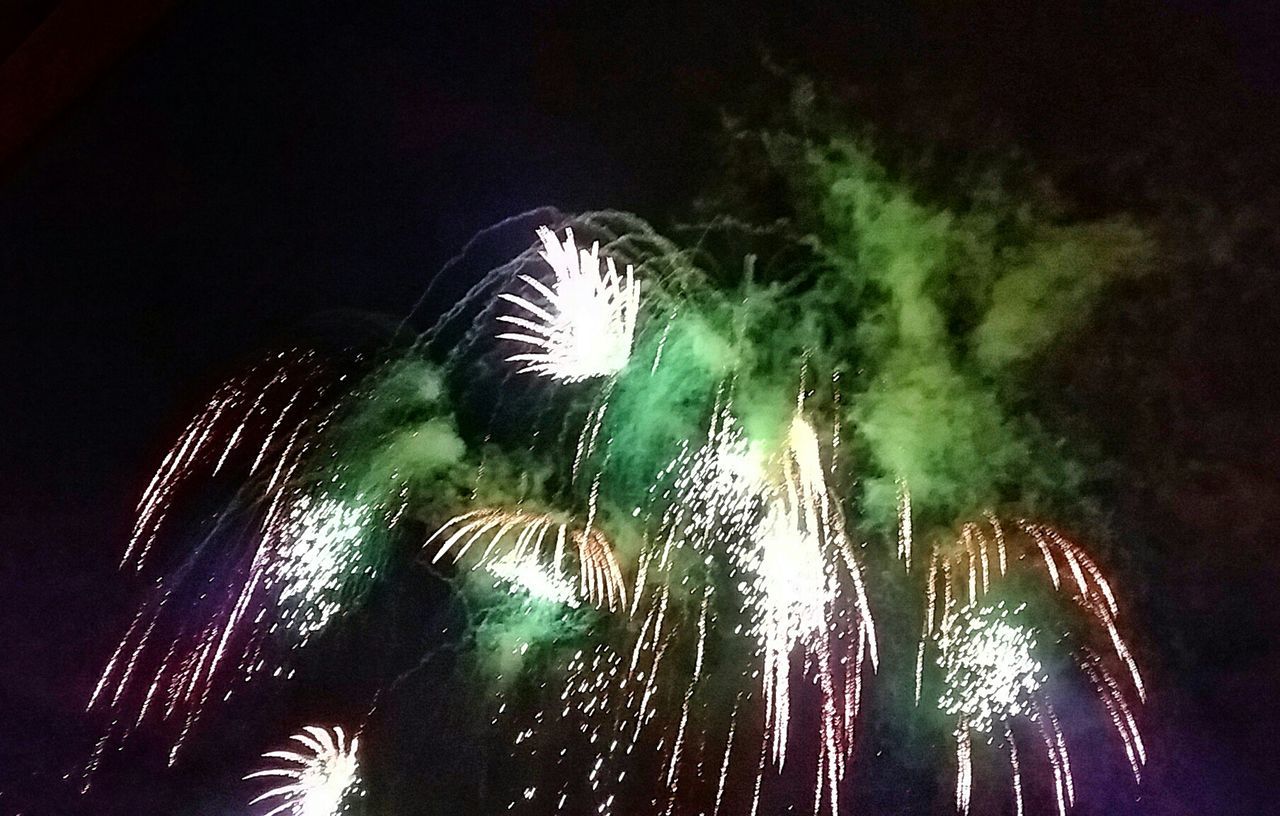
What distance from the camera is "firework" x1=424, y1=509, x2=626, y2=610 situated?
1.63 meters

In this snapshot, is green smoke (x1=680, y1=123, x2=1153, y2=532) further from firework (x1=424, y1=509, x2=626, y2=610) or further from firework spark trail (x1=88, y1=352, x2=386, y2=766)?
firework spark trail (x1=88, y1=352, x2=386, y2=766)

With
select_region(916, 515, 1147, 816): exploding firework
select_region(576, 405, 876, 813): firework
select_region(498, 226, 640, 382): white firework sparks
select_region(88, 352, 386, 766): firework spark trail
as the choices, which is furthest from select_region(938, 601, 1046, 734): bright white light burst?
select_region(88, 352, 386, 766): firework spark trail

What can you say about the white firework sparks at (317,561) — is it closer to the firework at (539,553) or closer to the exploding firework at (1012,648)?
the firework at (539,553)

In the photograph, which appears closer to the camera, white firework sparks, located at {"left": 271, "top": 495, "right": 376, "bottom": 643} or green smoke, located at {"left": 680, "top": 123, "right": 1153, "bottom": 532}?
green smoke, located at {"left": 680, "top": 123, "right": 1153, "bottom": 532}

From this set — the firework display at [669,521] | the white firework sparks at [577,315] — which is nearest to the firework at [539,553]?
the firework display at [669,521]

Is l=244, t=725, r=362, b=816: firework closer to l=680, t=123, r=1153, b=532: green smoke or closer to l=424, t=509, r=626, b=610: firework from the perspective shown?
l=424, t=509, r=626, b=610: firework

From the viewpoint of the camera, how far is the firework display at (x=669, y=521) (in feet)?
4.92

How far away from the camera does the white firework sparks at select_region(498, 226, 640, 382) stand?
1637 millimetres

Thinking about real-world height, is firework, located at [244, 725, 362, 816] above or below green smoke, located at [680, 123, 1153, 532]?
below

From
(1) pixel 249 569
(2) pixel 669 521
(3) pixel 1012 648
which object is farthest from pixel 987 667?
(1) pixel 249 569

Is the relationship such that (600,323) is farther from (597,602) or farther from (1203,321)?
(1203,321)

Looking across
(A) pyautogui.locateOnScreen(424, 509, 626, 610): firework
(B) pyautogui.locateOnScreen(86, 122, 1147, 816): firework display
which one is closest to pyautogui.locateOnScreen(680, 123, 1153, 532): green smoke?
(B) pyautogui.locateOnScreen(86, 122, 1147, 816): firework display

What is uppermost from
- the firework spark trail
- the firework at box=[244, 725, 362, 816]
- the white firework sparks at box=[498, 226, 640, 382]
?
the white firework sparks at box=[498, 226, 640, 382]

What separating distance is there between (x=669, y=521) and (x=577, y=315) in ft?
1.24
